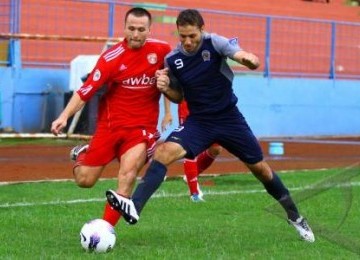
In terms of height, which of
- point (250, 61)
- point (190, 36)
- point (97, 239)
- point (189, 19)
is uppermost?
point (189, 19)

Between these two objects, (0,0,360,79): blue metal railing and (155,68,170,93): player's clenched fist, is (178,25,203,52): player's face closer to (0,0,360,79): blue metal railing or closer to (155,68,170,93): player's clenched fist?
(155,68,170,93): player's clenched fist

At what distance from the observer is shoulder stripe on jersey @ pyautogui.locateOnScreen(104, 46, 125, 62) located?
349 inches

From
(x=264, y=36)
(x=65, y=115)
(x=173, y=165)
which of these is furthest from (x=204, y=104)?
(x=264, y=36)

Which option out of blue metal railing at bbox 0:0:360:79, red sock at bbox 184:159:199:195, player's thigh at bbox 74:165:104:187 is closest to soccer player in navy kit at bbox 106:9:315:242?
player's thigh at bbox 74:165:104:187

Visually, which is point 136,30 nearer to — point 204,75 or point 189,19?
point 189,19

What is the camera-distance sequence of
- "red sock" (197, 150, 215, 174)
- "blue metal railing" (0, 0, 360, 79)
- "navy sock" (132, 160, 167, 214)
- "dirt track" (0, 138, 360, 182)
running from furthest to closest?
"blue metal railing" (0, 0, 360, 79)
"dirt track" (0, 138, 360, 182)
"red sock" (197, 150, 215, 174)
"navy sock" (132, 160, 167, 214)

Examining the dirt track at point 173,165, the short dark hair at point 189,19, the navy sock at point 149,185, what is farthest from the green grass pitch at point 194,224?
the dirt track at point 173,165

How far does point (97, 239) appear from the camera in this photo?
26.1ft

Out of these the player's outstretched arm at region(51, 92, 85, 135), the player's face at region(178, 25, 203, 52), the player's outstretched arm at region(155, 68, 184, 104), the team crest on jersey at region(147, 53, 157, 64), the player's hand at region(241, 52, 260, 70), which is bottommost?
the player's outstretched arm at region(51, 92, 85, 135)

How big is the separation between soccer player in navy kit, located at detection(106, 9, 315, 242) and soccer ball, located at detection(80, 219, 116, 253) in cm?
62

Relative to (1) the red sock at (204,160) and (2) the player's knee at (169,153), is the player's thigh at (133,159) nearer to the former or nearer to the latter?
(2) the player's knee at (169,153)

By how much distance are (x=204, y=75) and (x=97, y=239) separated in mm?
1790

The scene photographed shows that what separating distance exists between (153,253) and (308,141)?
18.4 meters

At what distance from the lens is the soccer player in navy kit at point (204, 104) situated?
27.8 ft
